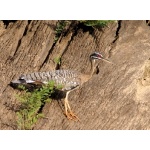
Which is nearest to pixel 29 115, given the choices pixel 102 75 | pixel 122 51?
pixel 102 75

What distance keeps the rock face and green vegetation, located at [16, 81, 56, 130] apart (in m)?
0.14

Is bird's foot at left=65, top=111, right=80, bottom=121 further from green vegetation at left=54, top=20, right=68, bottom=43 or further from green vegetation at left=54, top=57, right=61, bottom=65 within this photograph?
green vegetation at left=54, top=20, right=68, bottom=43

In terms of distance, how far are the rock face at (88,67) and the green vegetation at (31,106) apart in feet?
0.47

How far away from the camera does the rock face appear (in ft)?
31.5

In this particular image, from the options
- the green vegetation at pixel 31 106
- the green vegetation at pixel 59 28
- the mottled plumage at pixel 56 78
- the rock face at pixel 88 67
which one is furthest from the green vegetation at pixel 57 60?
the green vegetation at pixel 31 106

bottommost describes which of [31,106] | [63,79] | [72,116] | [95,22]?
[72,116]

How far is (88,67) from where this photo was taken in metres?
10.8

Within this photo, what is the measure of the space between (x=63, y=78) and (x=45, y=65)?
1.22 meters

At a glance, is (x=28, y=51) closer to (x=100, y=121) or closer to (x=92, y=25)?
(x=92, y=25)

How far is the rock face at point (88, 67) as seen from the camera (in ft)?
31.5

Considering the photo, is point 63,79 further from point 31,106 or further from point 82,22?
point 82,22

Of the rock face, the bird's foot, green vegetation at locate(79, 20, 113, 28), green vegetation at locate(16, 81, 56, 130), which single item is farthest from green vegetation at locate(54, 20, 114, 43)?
the bird's foot

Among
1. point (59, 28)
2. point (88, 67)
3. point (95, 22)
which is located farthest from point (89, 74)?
point (59, 28)

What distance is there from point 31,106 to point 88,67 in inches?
71.6
